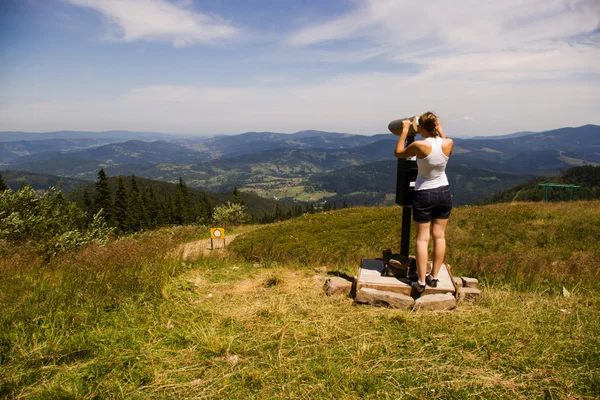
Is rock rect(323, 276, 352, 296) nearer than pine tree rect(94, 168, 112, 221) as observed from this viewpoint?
Yes

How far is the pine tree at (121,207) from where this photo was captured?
59969 millimetres

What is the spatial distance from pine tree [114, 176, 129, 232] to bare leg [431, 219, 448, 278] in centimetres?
6498

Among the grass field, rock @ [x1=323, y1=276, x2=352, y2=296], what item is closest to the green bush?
the grass field

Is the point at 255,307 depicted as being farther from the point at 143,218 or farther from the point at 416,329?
the point at 143,218

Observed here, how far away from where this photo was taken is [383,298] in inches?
197

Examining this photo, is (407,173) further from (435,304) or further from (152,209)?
(152,209)

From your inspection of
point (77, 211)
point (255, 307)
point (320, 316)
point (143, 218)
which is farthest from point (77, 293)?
point (143, 218)

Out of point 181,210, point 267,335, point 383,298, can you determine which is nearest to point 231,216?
point 181,210

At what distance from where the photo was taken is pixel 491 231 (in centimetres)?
1438

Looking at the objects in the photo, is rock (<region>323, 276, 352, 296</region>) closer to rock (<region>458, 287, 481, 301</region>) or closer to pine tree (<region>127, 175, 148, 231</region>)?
rock (<region>458, 287, 481, 301</region>)

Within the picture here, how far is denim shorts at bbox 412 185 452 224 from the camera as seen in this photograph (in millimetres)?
4797

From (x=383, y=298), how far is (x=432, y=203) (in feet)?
5.50

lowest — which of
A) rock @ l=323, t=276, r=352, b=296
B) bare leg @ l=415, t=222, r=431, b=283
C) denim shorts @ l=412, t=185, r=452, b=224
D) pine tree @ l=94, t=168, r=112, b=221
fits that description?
pine tree @ l=94, t=168, r=112, b=221

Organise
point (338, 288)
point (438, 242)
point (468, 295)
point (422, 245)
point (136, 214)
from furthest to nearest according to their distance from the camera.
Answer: point (136, 214) < point (338, 288) < point (468, 295) < point (438, 242) < point (422, 245)
